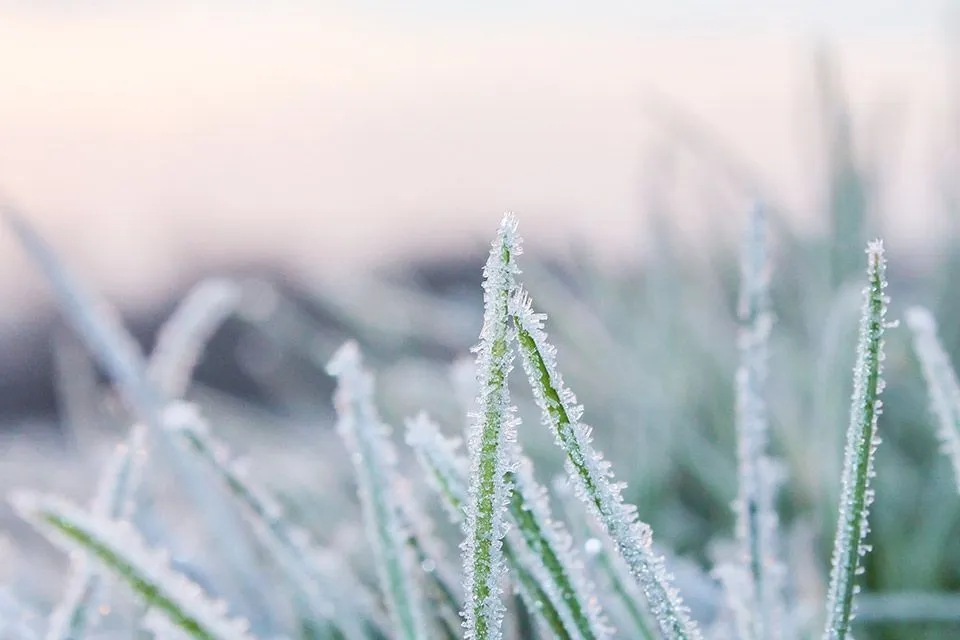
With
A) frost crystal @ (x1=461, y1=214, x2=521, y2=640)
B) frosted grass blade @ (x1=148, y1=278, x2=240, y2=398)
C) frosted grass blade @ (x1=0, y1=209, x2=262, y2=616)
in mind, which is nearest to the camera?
frost crystal @ (x1=461, y1=214, x2=521, y2=640)

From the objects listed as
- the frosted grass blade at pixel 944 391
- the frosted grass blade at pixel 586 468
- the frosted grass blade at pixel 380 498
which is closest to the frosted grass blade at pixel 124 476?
the frosted grass blade at pixel 380 498

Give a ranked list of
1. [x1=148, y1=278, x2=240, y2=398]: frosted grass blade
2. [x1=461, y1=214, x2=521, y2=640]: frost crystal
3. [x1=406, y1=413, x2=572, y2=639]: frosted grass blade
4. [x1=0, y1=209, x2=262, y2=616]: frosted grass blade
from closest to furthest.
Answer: [x1=461, y1=214, x2=521, y2=640]: frost crystal < [x1=406, y1=413, x2=572, y2=639]: frosted grass blade < [x1=0, y1=209, x2=262, y2=616]: frosted grass blade < [x1=148, y1=278, x2=240, y2=398]: frosted grass blade

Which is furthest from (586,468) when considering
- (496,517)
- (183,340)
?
(183,340)

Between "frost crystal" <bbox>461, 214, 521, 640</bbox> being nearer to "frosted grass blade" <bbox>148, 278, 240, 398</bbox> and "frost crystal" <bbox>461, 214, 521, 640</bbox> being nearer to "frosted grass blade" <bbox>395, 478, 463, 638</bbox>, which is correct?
"frosted grass blade" <bbox>395, 478, 463, 638</bbox>

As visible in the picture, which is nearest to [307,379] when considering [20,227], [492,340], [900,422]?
[900,422]

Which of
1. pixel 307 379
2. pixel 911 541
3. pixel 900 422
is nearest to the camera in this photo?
pixel 911 541

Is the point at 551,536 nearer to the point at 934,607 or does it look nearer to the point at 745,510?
the point at 745,510

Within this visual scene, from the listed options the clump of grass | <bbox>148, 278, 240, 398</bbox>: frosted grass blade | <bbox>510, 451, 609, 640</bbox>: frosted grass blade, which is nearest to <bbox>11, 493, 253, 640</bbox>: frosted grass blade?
the clump of grass
